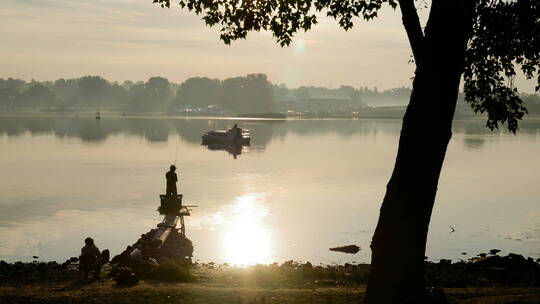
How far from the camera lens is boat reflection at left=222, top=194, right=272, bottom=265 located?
29672 mm

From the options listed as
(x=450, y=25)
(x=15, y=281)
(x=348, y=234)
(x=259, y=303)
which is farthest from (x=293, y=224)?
(x=450, y=25)

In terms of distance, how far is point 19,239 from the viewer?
105ft

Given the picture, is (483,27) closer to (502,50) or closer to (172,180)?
(502,50)

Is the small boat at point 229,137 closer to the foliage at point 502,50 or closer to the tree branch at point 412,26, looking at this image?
the foliage at point 502,50

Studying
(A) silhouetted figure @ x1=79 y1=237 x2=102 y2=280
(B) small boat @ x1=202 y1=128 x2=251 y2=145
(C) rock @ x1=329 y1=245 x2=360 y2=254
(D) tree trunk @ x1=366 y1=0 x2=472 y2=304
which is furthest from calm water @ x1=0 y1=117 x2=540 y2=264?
(B) small boat @ x1=202 y1=128 x2=251 y2=145

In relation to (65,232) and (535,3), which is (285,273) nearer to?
(535,3)

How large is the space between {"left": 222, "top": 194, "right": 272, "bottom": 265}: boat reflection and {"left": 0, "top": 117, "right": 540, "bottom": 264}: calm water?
6 centimetres

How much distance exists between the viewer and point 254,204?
149ft

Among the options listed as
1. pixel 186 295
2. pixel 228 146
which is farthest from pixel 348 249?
pixel 228 146

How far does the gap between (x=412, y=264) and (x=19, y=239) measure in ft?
78.0

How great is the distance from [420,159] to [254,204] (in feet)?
106

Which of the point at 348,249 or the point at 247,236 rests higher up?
the point at 348,249

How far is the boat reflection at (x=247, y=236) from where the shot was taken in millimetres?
29672

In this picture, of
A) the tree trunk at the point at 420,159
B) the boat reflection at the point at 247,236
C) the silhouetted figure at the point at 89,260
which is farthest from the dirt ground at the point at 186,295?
the boat reflection at the point at 247,236
